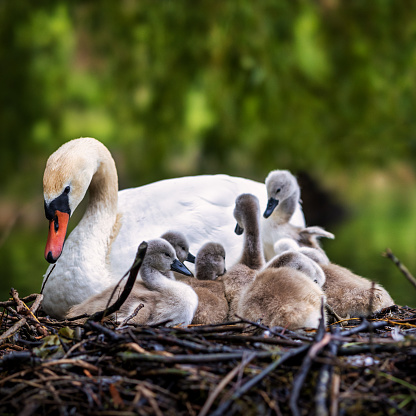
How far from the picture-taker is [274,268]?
8.68 feet

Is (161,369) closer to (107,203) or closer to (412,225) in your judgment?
(107,203)

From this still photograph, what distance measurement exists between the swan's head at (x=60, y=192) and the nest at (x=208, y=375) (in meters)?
0.95

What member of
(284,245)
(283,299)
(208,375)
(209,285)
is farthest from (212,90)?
(208,375)

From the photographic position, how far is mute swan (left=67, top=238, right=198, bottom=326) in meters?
2.54

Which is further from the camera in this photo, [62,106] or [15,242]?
[15,242]

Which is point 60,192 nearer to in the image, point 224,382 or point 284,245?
point 284,245

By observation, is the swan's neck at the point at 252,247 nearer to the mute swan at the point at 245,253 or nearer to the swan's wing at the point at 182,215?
the mute swan at the point at 245,253

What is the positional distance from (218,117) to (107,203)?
129 inches

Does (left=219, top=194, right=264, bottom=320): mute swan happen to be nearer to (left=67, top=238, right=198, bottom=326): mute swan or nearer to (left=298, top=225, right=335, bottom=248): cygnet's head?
(left=67, top=238, right=198, bottom=326): mute swan

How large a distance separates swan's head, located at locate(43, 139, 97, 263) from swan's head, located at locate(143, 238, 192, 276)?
0.45 m

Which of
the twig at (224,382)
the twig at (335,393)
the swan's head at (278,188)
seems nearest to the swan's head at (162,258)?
the swan's head at (278,188)

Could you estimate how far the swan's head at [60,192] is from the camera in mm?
2932

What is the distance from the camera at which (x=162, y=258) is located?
9.06 feet

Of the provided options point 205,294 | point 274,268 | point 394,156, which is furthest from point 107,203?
point 394,156
